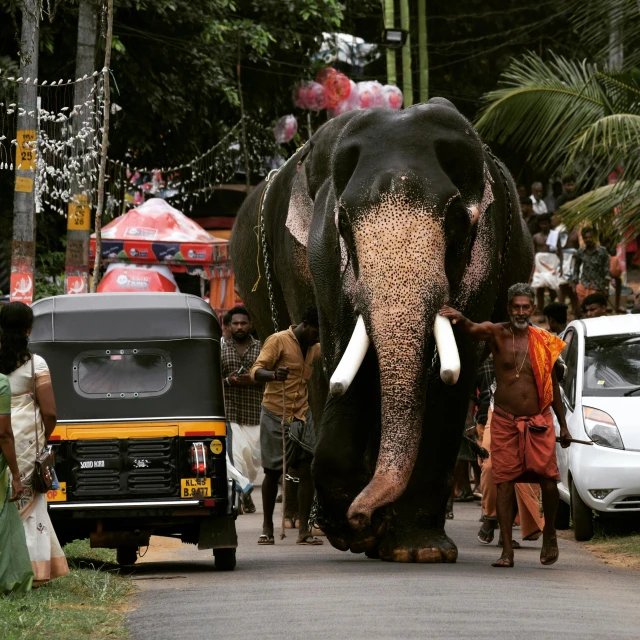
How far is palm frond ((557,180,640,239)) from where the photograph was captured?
54.1 feet

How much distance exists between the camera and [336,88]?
99.1 feet

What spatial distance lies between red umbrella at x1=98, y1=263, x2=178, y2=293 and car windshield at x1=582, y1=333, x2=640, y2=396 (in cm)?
986

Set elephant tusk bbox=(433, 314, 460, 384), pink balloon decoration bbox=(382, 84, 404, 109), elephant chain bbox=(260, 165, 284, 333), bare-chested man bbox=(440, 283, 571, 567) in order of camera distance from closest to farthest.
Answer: elephant tusk bbox=(433, 314, 460, 384) < bare-chested man bbox=(440, 283, 571, 567) < elephant chain bbox=(260, 165, 284, 333) < pink balloon decoration bbox=(382, 84, 404, 109)

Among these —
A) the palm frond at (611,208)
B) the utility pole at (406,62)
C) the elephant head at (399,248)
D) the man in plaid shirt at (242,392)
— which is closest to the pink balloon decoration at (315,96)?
the utility pole at (406,62)

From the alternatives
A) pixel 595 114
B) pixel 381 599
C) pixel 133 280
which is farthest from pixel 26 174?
pixel 381 599

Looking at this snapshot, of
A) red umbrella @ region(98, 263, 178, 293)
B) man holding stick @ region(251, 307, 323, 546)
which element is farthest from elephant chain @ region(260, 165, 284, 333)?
red umbrella @ region(98, 263, 178, 293)

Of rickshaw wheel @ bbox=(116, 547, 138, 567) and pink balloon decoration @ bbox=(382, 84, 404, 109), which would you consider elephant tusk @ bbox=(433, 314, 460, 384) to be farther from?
pink balloon decoration @ bbox=(382, 84, 404, 109)

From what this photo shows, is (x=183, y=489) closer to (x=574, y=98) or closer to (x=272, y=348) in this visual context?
(x=272, y=348)

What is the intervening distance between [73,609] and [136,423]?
90.4 inches

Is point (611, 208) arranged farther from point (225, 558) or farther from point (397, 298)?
point (397, 298)

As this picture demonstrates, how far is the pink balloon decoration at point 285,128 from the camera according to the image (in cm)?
2978

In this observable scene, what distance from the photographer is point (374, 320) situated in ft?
31.8

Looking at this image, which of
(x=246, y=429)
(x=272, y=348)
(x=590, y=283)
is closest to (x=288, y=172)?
(x=272, y=348)

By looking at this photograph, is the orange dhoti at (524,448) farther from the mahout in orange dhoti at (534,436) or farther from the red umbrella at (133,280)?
the red umbrella at (133,280)
